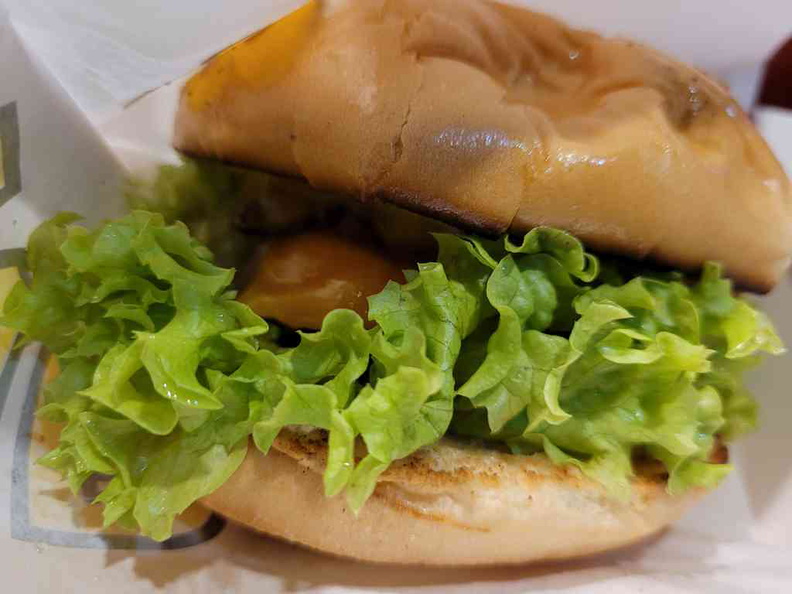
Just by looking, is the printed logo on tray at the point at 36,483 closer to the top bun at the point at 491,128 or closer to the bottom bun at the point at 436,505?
the bottom bun at the point at 436,505

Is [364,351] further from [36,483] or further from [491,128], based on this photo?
[36,483]

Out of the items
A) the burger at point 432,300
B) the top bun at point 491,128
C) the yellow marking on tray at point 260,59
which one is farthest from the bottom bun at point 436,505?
the yellow marking on tray at point 260,59

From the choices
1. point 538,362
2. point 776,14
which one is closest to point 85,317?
point 538,362

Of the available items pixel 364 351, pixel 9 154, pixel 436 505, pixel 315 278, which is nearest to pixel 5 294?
pixel 9 154

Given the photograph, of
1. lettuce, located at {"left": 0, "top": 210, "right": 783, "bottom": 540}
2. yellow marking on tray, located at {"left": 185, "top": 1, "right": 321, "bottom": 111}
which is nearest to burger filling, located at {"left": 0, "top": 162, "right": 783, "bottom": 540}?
lettuce, located at {"left": 0, "top": 210, "right": 783, "bottom": 540}

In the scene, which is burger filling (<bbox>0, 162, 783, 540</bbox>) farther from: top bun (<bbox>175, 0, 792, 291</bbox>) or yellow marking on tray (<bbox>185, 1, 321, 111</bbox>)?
yellow marking on tray (<bbox>185, 1, 321, 111</bbox>)

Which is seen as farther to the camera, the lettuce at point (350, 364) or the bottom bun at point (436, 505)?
the bottom bun at point (436, 505)
